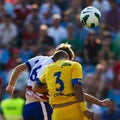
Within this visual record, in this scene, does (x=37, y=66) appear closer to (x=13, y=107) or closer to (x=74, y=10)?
(x=13, y=107)

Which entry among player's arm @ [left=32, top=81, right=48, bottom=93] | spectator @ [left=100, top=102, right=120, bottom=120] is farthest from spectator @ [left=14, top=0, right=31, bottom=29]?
player's arm @ [left=32, top=81, right=48, bottom=93]

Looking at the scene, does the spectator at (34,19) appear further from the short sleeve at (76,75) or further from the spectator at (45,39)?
the short sleeve at (76,75)

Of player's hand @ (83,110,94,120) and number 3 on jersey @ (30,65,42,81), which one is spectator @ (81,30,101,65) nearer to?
number 3 on jersey @ (30,65,42,81)

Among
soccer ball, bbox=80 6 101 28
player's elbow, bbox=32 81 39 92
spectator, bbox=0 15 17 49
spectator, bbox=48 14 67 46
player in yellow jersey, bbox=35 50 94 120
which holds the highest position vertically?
spectator, bbox=0 15 17 49

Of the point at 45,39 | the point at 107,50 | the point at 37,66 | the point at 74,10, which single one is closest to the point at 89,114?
the point at 37,66

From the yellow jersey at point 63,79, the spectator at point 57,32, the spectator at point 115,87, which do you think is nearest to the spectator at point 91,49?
the spectator at point 115,87

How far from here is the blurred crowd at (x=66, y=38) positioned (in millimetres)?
14938

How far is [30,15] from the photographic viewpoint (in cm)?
1697

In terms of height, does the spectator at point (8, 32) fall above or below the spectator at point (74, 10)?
below

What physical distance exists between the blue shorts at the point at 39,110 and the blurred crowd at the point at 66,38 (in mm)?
4099

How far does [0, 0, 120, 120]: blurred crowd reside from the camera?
588 inches

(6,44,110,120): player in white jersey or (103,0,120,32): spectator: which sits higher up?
(103,0,120,32): spectator

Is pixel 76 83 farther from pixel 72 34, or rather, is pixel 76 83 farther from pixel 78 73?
pixel 72 34

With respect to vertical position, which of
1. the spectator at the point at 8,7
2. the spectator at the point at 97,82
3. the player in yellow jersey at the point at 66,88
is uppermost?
the spectator at the point at 8,7
